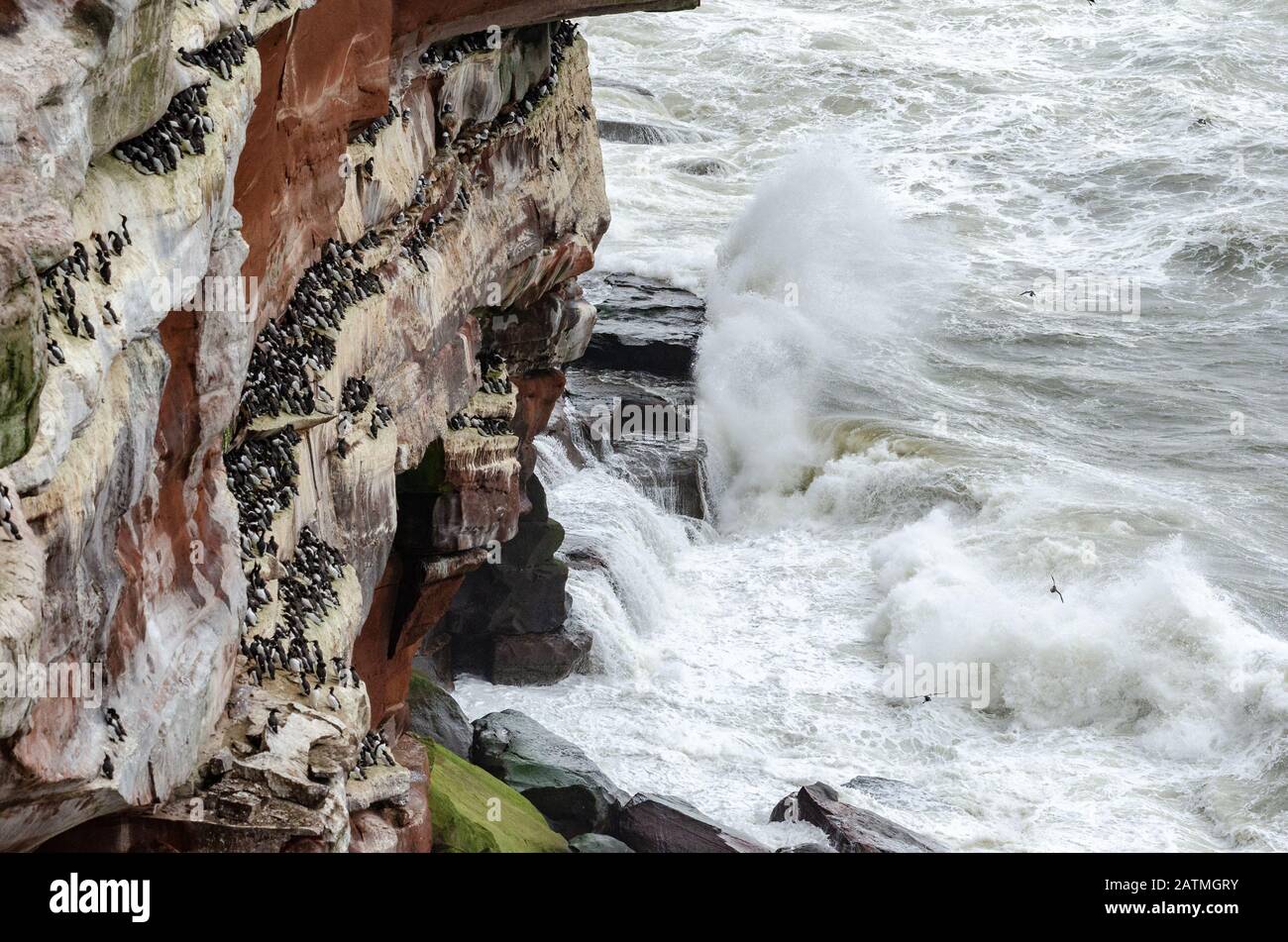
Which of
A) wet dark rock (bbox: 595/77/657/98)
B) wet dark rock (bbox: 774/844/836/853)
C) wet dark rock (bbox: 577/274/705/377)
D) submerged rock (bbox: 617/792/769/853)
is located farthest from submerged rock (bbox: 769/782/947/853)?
wet dark rock (bbox: 595/77/657/98)

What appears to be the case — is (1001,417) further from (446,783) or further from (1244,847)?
(446,783)

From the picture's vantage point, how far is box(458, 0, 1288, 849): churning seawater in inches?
728

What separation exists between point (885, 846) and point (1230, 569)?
10.1m

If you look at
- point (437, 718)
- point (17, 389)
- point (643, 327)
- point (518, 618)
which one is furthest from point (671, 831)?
point (643, 327)

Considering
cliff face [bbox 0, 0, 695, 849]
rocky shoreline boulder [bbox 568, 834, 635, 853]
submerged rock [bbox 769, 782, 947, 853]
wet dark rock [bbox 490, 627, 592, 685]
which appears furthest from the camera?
wet dark rock [bbox 490, 627, 592, 685]

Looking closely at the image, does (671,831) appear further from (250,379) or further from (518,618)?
(250,379)

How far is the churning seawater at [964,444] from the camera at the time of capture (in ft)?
60.7

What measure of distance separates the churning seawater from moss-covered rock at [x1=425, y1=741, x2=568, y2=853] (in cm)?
274

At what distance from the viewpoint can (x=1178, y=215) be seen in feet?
130

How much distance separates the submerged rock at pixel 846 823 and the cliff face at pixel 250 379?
4.36 metres

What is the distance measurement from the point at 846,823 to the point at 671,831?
184cm

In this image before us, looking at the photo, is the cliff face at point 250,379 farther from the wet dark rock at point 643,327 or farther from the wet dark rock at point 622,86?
the wet dark rock at point 622,86

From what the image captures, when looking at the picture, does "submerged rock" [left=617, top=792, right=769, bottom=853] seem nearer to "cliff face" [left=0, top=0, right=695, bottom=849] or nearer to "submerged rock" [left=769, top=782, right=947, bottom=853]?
"submerged rock" [left=769, top=782, right=947, bottom=853]

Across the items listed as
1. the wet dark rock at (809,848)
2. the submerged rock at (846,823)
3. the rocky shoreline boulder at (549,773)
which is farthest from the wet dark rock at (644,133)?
the wet dark rock at (809,848)
